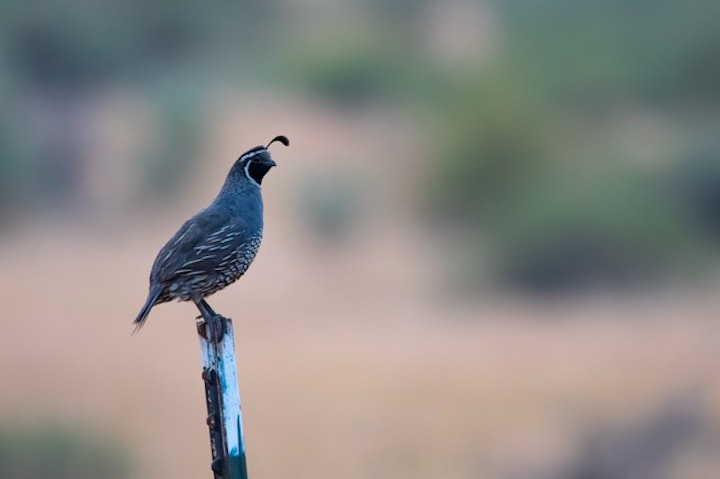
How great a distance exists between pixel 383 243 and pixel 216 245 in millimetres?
11758

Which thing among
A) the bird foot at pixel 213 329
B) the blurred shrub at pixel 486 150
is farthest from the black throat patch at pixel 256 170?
the blurred shrub at pixel 486 150

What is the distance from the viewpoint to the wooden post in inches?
169

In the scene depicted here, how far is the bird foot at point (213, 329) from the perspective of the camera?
4387mm

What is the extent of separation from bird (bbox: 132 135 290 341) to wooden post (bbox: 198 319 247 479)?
1.01 meters

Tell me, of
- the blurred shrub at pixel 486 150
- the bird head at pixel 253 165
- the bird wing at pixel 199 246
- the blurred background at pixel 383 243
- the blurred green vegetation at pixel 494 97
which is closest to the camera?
the bird wing at pixel 199 246

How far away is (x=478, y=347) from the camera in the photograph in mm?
13492

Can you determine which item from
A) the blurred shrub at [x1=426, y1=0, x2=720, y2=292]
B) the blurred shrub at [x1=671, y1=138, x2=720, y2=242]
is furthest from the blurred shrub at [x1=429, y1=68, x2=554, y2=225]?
the blurred shrub at [x1=671, y1=138, x2=720, y2=242]

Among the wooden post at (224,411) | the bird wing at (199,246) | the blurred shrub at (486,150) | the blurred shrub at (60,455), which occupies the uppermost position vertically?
the blurred shrub at (486,150)

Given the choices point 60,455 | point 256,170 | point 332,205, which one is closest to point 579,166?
point 332,205

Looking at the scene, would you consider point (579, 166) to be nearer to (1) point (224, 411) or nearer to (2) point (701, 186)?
(2) point (701, 186)

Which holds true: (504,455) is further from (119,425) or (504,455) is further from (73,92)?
(73,92)

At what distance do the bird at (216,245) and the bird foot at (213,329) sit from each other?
756 millimetres

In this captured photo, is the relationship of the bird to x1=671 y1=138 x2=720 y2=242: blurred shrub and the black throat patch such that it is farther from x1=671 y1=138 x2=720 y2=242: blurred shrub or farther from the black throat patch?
x1=671 y1=138 x2=720 y2=242: blurred shrub

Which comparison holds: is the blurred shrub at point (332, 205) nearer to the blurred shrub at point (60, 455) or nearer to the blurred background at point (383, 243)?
the blurred background at point (383, 243)
